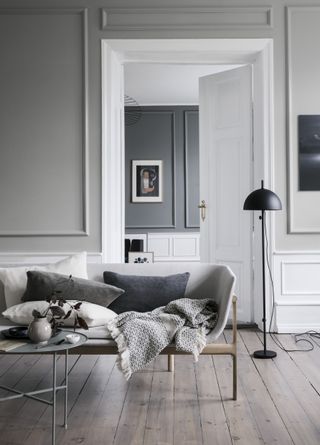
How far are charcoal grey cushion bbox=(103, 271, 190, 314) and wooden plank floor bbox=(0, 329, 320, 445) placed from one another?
0.47 metres

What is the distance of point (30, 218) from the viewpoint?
4602mm

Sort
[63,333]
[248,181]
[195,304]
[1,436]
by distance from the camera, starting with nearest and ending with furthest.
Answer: [1,436], [63,333], [195,304], [248,181]

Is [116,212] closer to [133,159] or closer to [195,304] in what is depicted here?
[195,304]

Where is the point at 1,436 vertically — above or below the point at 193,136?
below

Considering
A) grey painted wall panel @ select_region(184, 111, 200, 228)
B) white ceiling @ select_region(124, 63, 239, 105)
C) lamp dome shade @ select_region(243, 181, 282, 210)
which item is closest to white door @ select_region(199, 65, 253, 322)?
lamp dome shade @ select_region(243, 181, 282, 210)

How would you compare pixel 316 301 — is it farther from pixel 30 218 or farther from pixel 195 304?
pixel 30 218

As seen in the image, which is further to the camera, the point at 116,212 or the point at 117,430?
the point at 116,212

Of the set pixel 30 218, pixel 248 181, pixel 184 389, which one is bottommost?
pixel 184 389

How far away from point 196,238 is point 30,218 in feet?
14.7

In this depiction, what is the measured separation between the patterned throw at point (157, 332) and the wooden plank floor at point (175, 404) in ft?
0.91

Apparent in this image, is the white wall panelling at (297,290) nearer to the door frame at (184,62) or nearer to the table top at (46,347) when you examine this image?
the door frame at (184,62)

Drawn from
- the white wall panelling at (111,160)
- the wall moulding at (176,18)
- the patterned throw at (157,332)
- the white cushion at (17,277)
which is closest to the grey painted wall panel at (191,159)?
the white wall panelling at (111,160)

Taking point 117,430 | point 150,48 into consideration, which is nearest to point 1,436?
point 117,430

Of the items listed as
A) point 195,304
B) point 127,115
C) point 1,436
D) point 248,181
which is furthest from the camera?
point 127,115
